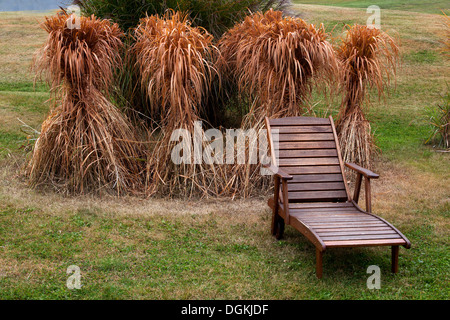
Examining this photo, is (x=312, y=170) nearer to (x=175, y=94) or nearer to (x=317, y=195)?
(x=317, y=195)

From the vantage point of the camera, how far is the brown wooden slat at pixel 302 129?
207 inches

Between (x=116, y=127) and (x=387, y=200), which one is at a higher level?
(x=116, y=127)

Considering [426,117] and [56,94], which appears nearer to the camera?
[56,94]

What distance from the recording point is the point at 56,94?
616cm

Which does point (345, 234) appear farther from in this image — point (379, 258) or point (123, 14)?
point (123, 14)

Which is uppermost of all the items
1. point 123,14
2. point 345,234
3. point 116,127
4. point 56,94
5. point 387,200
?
point 123,14

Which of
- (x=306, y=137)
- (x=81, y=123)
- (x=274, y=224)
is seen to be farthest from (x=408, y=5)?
(x=274, y=224)

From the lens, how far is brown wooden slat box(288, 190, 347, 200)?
4.89m

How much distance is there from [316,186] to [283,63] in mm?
1805

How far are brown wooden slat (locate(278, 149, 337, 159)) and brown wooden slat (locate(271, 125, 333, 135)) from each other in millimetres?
233

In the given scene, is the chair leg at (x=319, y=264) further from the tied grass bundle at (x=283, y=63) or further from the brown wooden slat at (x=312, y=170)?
the tied grass bundle at (x=283, y=63)

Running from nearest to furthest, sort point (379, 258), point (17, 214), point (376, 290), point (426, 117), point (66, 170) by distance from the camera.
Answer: point (376, 290) → point (379, 258) → point (17, 214) → point (66, 170) → point (426, 117)
